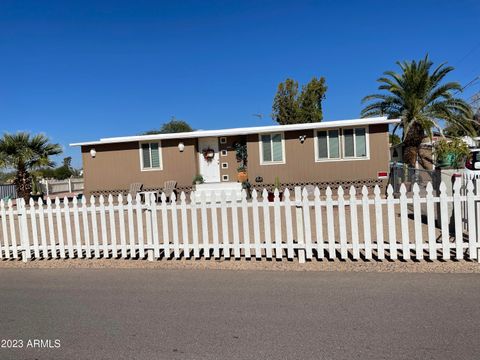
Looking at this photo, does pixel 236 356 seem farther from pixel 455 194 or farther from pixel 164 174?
pixel 164 174

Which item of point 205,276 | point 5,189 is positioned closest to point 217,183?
point 205,276

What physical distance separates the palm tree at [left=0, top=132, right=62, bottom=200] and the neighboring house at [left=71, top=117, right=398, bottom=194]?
1.88 meters

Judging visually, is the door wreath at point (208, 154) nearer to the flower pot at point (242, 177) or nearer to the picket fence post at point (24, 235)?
the flower pot at point (242, 177)

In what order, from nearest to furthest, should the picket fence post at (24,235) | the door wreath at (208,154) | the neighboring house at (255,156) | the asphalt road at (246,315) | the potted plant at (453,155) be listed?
the asphalt road at (246,315), the picket fence post at (24,235), the potted plant at (453,155), the neighboring house at (255,156), the door wreath at (208,154)

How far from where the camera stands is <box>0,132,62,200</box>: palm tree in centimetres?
1648

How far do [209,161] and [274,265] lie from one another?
12.7 metres

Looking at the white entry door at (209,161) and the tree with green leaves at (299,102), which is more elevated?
the tree with green leaves at (299,102)

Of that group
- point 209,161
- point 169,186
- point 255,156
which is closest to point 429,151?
point 255,156

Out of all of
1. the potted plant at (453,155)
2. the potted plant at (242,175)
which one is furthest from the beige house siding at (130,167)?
the potted plant at (453,155)

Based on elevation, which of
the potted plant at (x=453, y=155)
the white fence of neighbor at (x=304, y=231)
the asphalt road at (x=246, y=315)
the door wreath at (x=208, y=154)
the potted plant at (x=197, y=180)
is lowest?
the asphalt road at (x=246, y=315)

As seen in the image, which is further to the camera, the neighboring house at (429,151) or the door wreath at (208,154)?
the neighboring house at (429,151)

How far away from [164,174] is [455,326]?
15155mm

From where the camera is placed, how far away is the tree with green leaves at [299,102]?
31.6 m

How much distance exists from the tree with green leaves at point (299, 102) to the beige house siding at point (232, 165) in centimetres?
1494
